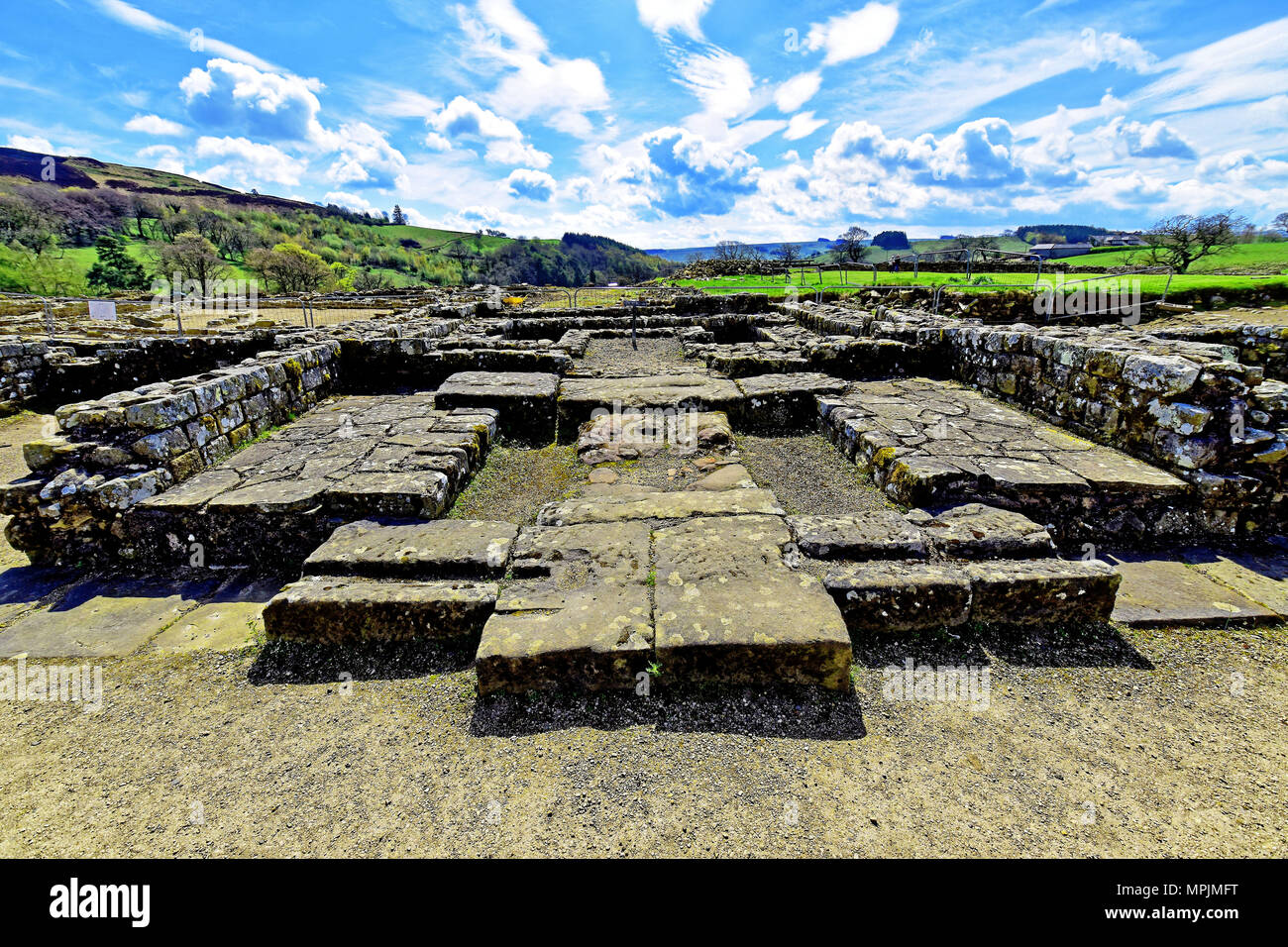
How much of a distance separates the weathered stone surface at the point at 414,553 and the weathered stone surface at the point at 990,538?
9.45 ft

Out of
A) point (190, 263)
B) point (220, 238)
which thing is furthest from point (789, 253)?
point (220, 238)

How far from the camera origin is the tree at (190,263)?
37281 millimetres

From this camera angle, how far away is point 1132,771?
228 centimetres

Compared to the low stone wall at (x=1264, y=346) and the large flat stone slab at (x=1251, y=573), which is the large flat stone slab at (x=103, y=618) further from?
the low stone wall at (x=1264, y=346)

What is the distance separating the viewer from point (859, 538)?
3.50 meters

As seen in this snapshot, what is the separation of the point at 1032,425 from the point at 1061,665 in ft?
10.6

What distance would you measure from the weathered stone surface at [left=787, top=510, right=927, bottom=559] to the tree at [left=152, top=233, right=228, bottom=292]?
45.4m

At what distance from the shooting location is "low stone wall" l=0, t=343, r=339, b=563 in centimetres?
388

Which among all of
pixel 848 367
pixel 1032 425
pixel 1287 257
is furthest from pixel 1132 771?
pixel 1287 257

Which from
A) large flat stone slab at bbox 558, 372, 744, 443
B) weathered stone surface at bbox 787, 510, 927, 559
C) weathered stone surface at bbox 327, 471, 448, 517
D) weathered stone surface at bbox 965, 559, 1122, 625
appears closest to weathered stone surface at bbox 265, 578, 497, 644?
weathered stone surface at bbox 327, 471, 448, 517

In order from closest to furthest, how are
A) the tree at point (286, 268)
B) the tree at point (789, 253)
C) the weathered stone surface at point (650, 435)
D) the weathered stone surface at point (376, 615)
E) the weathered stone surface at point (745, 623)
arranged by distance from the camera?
the weathered stone surface at point (745, 623) < the weathered stone surface at point (376, 615) < the weathered stone surface at point (650, 435) < the tree at point (789, 253) < the tree at point (286, 268)

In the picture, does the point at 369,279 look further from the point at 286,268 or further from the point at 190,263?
the point at 190,263

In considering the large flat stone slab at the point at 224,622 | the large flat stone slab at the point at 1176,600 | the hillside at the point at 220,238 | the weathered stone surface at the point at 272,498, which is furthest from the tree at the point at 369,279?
the large flat stone slab at the point at 1176,600
